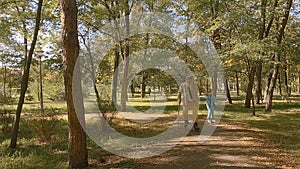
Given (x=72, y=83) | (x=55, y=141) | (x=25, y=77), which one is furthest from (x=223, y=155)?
(x=25, y=77)

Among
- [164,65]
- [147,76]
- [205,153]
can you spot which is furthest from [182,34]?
[205,153]

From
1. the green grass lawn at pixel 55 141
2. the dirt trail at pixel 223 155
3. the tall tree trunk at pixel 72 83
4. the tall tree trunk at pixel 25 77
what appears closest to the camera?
the tall tree trunk at pixel 72 83

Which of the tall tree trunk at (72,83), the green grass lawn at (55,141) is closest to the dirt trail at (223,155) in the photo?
the green grass lawn at (55,141)

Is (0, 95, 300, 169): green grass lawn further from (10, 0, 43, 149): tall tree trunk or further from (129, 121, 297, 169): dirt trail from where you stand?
(10, 0, 43, 149): tall tree trunk

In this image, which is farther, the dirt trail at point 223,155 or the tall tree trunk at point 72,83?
the dirt trail at point 223,155

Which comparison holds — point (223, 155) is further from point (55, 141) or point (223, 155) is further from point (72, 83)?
point (55, 141)

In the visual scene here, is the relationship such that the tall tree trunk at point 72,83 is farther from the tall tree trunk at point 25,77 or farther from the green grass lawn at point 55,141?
the tall tree trunk at point 25,77

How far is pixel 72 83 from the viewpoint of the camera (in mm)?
5852

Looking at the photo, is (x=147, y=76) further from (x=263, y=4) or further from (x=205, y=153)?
(x=205, y=153)

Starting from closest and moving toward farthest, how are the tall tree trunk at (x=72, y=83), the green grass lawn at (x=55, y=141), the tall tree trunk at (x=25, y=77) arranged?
1. the tall tree trunk at (x=72, y=83)
2. the green grass lawn at (x=55, y=141)
3. the tall tree trunk at (x=25, y=77)

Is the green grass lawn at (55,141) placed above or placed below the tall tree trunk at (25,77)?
below

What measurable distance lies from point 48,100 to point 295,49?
78.7 ft

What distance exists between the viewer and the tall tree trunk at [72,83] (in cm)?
568

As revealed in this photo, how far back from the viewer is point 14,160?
7031mm
